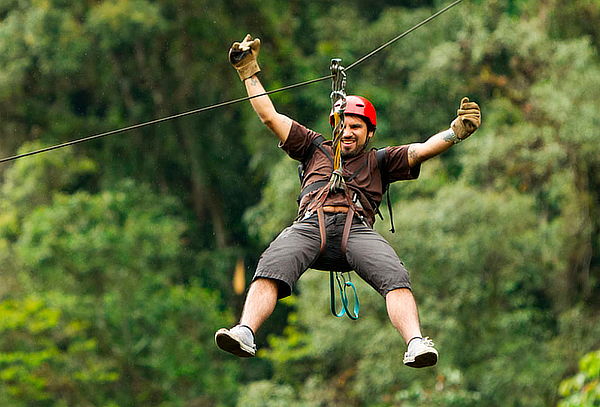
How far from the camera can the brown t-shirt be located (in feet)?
21.3

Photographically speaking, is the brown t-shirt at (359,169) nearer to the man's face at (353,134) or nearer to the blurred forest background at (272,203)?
the man's face at (353,134)

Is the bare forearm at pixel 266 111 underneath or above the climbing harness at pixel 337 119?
above

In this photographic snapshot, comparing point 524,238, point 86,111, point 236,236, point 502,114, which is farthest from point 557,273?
point 86,111

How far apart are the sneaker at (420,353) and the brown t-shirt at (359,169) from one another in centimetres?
83

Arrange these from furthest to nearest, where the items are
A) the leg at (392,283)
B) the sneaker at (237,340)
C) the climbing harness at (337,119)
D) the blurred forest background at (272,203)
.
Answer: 1. the blurred forest background at (272,203)
2. the climbing harness at (337,119)
3. the leg at (392,283)
4. the sneaker at (237,340)

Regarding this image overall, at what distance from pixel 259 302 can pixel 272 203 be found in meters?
13.7

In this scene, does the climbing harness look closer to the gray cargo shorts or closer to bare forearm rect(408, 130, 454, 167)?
the gray cargo shorts

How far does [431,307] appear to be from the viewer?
16.8m

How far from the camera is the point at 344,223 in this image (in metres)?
6.34

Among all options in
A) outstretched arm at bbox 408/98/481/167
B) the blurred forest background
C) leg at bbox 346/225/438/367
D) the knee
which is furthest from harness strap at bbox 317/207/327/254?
the blurred forest background

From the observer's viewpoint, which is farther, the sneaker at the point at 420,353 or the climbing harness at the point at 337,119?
the climbing harness at the point at 337,119

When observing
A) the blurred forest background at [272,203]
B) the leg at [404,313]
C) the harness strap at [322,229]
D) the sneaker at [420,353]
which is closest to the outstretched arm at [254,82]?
the harness strap at [322,229]

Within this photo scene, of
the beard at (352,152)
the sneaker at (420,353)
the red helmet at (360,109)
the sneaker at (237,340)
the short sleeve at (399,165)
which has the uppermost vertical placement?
the red helmet at (360,109)

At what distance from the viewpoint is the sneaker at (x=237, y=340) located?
5723 mm
